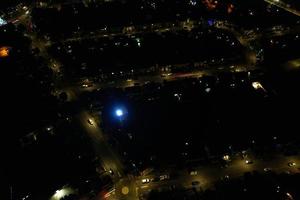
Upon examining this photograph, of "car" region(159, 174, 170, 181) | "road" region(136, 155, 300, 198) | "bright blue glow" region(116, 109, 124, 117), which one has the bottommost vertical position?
"road" region(136, 155, 300, 198)

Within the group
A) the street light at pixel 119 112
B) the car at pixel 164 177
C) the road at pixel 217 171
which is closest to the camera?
the road at pixel 217 171

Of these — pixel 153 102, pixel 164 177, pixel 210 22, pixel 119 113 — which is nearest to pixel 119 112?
pixel 119 113

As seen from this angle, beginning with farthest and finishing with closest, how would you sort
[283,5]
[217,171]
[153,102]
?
1. [283,5]
2. [153,102]
3. [217,171]

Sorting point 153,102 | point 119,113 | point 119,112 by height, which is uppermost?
point 153,102

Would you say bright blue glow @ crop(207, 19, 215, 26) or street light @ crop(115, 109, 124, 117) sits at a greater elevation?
bright blue glow @ crop(207, 19, 215, 26)

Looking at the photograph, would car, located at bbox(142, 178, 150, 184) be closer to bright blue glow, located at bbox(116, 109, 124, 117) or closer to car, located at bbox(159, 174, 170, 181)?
car, located at bbox(159, 174, 170, 181)

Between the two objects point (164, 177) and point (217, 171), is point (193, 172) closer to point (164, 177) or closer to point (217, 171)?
point (217, 171)

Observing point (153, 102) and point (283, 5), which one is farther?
point (283, 5)

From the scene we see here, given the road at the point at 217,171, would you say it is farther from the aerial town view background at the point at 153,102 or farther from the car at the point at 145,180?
the car at the point at 145,180

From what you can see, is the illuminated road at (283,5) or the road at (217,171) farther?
the illuminated road at (283,5)

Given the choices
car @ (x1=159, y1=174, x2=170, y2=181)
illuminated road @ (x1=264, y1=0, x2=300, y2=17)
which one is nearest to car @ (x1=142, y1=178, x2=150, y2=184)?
car @ (x1=159, y1=174, x2=170, y2=181)

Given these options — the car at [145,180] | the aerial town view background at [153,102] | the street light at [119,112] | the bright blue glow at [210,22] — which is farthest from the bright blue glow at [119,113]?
the bright blue glow at [210,22]

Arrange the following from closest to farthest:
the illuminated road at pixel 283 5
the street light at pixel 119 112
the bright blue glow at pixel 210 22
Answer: the street light at pixel 119 112, the bright blue glow at pixel 210 22, the illuminated road at pixel 283 5
